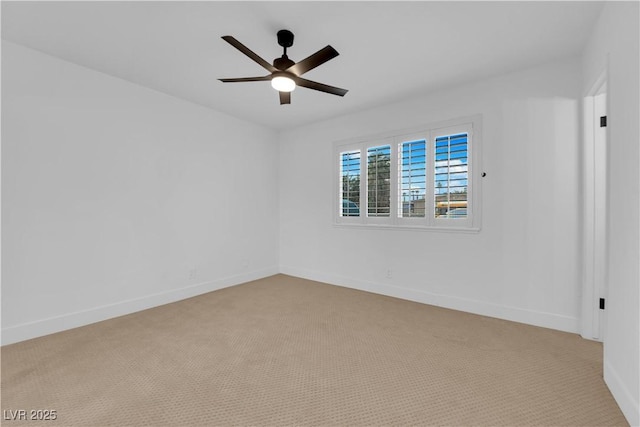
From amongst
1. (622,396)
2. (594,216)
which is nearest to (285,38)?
(594,216)

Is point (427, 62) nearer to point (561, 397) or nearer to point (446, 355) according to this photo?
point (446, 355)

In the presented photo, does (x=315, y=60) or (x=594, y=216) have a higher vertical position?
(x=315, y=60)

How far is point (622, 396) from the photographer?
64.8 inches

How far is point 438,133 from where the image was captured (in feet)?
11.6

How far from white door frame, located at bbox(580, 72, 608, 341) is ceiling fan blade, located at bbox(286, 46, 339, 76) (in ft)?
7.77

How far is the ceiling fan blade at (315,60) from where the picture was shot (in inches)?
76.4

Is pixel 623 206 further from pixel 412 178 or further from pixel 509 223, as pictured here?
pixel 412 178

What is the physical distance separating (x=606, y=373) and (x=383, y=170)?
2.94 metres

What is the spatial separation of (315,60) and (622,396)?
289 centimetres

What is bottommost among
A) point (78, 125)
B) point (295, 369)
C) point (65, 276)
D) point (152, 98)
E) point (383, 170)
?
point (295, 369)

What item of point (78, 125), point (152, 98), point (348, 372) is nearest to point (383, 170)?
point (348, 372)

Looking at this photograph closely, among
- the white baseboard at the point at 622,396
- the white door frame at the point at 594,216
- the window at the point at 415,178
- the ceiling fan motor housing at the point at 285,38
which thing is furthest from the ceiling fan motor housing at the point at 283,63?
the white baseboard at the point at 622,396

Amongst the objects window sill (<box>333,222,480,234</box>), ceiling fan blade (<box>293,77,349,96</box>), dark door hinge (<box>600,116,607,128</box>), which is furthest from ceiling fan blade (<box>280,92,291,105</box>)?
dark door hinge (<box>600,116,607,128</box>)

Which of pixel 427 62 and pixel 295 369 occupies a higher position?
pixel 427 62
